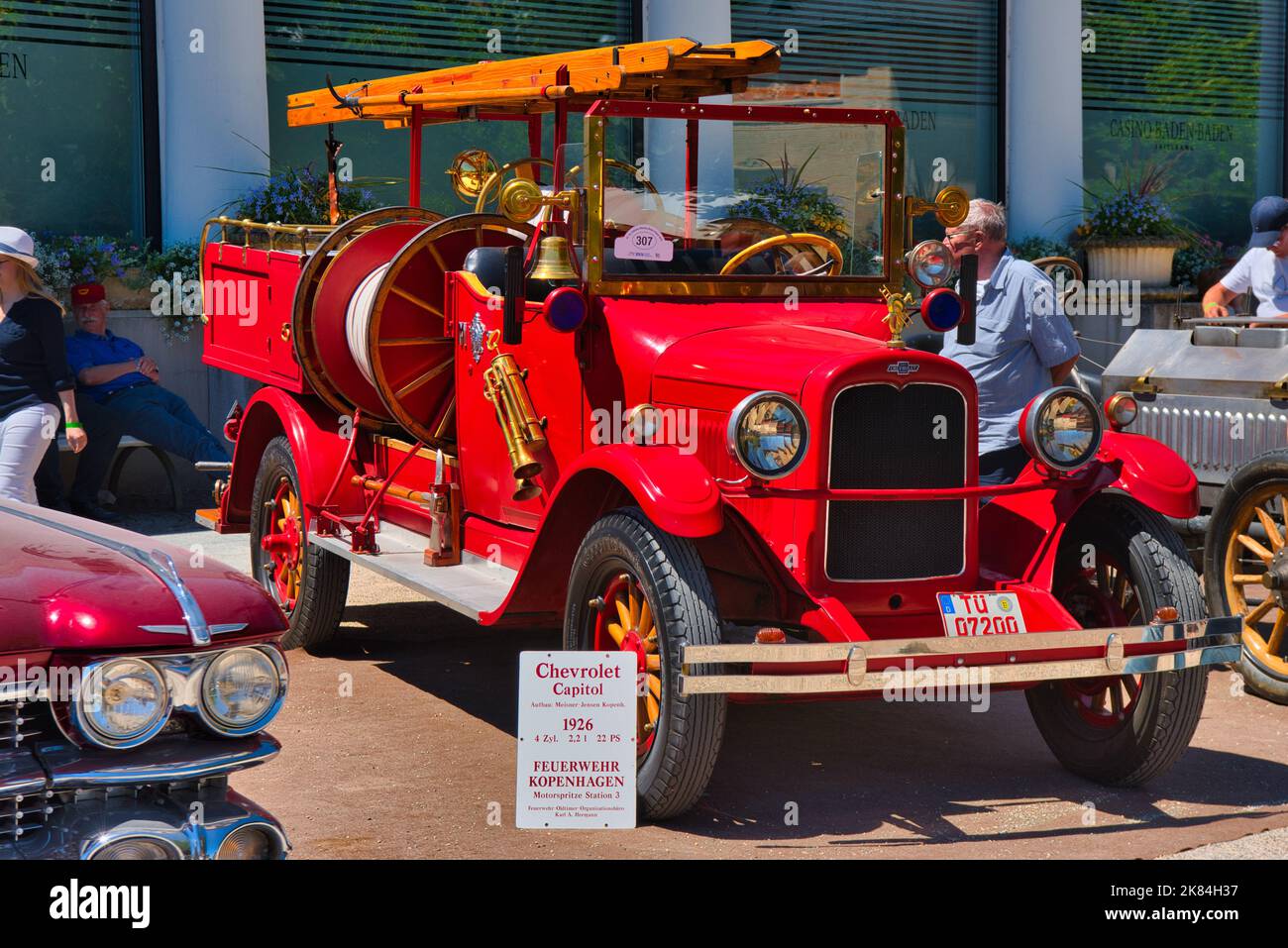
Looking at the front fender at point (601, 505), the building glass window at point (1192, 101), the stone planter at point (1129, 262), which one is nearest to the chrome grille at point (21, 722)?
the front fender at point (601, 505)

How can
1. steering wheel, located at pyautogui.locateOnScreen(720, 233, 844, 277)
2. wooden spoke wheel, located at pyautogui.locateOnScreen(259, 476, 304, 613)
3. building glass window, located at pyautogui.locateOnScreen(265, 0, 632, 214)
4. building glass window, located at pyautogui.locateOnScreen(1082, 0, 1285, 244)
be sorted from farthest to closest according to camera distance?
building glass window, located at pyautogui.locateOnScreen(1082, 0, 1285, 244) < building glass window, located at pyautogui.locateOnScreen(265, 0, 632, 214) < wooden spoke wheel, located at pyautogui.locateOnScreen(259, 476, 304, 613) < steering wheel, located at pyautogui.locateOnScreen(720, 233, 844, 277)

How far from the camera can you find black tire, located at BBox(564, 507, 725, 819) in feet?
15.5

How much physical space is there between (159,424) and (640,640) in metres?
6.16

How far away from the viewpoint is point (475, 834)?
4.88 metres

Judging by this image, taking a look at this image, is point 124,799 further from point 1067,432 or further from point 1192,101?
point 1192,101

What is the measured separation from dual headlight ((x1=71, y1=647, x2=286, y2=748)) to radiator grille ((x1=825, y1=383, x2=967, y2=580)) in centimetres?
216

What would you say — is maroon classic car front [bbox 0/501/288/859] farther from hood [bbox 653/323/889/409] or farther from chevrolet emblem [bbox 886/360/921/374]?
chevrolet emblem [bbox 886/360/921/374]

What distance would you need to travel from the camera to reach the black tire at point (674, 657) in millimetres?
4727

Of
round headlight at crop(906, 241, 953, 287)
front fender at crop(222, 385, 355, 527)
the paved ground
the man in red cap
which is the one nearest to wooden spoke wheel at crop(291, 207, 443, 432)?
front fender at crop(222, 385, 355, 527)

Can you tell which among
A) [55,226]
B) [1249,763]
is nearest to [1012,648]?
[1249,763]

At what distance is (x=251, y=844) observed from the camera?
3.25m

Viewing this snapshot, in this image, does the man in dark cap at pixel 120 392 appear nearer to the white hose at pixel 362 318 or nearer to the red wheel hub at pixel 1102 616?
the white hose at pixel 362 318

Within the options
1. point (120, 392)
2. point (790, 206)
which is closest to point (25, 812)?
point (790, 206)
